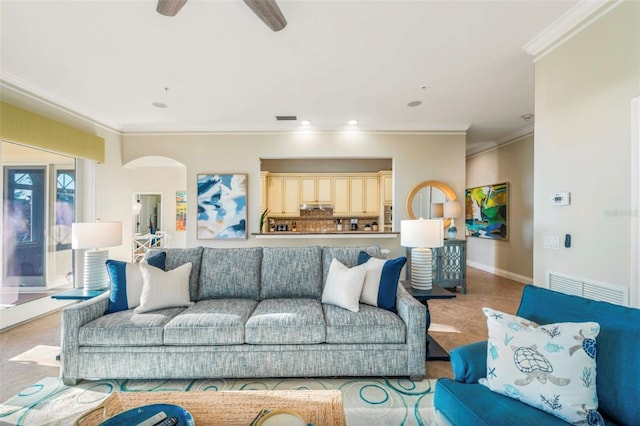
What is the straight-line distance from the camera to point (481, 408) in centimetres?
117

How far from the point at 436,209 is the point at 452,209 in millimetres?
327

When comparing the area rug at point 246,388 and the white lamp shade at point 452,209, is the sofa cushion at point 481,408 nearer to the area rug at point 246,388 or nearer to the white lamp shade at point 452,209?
the area rug at point 246,388

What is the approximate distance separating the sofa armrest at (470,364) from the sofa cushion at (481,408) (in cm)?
5

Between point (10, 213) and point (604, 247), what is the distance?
5746mm

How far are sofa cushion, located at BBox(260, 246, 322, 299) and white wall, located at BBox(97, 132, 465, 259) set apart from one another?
6.83ft

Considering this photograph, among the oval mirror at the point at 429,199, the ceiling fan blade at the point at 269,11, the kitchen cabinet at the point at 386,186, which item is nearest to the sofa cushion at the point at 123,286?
the ceiling fan blade at the point at 269,11

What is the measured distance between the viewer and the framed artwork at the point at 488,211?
18.0 ft

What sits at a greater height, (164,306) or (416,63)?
(416,63)

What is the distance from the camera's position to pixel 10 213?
3168 millimetres

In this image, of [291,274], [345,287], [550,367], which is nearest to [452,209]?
[345,287]

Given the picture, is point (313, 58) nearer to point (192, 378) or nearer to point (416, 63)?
point (416, 63)

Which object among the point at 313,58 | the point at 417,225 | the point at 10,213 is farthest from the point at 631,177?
the point at 10,213

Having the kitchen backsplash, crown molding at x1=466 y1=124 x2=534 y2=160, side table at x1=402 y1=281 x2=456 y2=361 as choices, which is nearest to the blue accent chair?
side table at x1=402 y1=281 x2=456 y2=361

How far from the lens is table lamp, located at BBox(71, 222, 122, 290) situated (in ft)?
8.20
